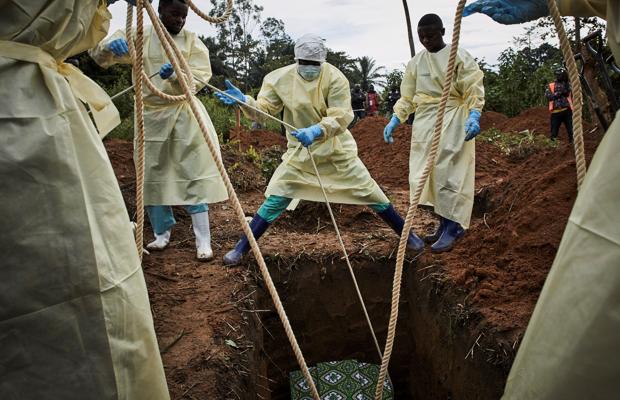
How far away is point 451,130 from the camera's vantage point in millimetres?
3818

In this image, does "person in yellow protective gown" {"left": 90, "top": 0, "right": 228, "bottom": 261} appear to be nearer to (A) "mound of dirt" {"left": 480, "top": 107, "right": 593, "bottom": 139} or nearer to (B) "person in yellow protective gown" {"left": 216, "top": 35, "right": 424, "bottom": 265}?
(B) "person in yellow protective gown" {"left": 216, "top": 35, "right": 424, "bottom": 265}

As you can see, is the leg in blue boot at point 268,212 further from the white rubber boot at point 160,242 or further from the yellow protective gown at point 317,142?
the white rubber boot at point 160,242

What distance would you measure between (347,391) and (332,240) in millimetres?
1363

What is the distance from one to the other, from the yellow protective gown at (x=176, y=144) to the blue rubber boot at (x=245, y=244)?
1.13ft

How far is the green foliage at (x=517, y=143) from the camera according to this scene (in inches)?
335

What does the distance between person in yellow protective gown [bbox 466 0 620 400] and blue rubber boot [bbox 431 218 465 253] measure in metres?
2.76

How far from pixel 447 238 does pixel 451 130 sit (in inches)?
34.6

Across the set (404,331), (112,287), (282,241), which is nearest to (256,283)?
(282,241)

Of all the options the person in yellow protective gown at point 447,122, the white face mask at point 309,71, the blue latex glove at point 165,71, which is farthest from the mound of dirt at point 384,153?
the blue latex glove at point 165,71

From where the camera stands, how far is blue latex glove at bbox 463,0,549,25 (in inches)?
76.9

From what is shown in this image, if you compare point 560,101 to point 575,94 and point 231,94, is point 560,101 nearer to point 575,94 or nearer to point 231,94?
point 231,94

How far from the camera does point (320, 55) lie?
3701 millimetres

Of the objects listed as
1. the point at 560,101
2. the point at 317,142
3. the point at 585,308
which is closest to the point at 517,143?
the point at 560,101

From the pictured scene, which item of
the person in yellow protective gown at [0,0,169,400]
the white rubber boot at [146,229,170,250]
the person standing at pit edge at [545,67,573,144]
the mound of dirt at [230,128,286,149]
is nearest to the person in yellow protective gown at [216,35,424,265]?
the white rubber boot at [146,229,170,250]
